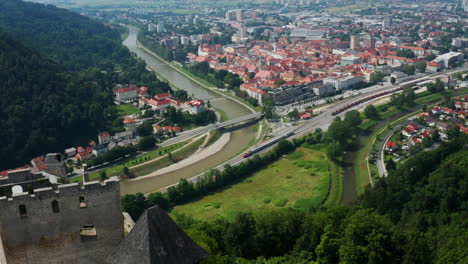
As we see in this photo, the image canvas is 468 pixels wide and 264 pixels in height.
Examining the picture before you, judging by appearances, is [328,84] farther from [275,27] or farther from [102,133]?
[275,27]

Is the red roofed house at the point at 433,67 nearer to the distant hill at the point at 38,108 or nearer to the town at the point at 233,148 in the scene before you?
the town at the point at 233,148

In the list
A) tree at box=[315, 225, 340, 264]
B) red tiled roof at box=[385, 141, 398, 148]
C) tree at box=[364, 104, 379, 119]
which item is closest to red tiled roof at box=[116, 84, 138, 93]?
tree at box=[364, 104, 379, 119]

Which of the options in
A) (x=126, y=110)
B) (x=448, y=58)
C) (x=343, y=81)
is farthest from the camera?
(x=448, y=58)

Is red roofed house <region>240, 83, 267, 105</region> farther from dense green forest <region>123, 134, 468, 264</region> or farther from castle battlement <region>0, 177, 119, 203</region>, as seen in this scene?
castle battlement <region>0, 177, 119, 203</region>

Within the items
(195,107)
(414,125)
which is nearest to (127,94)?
(195,107)

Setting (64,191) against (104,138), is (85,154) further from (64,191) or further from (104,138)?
(64,191)

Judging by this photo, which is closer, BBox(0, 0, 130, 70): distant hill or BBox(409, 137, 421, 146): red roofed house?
BBox(409, 137, 421, 146): red roofed house

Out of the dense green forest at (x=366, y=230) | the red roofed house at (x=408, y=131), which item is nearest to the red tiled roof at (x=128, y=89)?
the dense green forest at (x=366, y=230)
